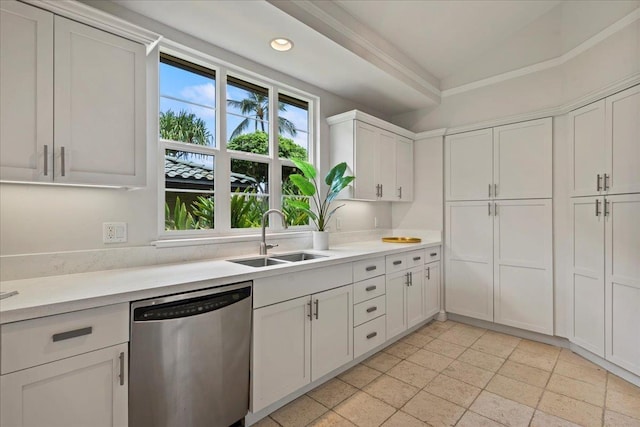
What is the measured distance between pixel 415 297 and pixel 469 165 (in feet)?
5.49

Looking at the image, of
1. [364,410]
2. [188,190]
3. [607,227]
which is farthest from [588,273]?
[188,190]

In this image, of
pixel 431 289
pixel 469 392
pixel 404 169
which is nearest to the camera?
pixel 469 392

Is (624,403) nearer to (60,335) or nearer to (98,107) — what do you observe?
(60,335)

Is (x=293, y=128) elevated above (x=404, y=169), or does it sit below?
above

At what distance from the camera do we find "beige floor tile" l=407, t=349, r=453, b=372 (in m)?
2.70

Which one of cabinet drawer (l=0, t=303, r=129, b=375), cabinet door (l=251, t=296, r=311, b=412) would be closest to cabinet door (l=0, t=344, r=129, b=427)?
cabinet drawer (l=0, t=303, r=129, b=375)

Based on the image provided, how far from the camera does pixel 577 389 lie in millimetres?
2350

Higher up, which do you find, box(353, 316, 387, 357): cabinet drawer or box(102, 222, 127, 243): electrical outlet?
box(102, 222, 127, 243): electrical outlet

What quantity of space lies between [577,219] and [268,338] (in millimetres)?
2972

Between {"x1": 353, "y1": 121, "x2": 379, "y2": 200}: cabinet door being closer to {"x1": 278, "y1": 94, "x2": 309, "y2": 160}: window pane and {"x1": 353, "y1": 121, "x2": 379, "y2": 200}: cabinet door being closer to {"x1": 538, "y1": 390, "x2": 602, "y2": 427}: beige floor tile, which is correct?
{"x1": 278, "y1": 94, "x2": 309, "y2": 160}: window pane

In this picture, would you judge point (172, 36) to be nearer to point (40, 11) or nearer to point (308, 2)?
point (40, 11)

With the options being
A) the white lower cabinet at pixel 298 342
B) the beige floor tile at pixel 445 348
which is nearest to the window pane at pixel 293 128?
the white lower cabinet at pixel 298 342

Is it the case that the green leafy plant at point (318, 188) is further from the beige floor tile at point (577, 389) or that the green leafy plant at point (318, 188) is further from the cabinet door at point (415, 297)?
the beige floor tile at point (577, 389)

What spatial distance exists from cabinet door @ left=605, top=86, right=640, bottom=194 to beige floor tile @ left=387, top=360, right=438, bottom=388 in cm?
213
